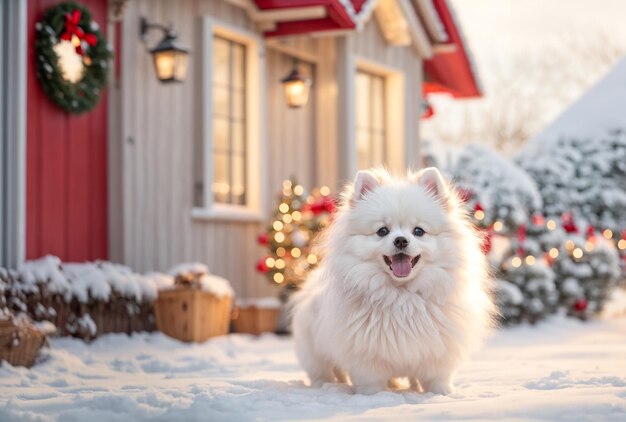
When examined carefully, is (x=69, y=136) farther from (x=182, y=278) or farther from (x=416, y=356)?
(x=416, y=356)

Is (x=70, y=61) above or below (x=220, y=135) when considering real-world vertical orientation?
above

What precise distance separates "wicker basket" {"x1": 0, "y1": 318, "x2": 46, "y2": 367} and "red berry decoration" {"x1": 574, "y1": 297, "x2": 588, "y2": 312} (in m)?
7.02

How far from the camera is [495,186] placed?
448 inches

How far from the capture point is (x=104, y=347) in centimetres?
781

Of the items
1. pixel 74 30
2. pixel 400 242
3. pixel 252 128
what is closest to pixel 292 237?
pixel 252 128

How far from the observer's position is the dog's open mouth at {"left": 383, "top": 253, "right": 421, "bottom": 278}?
490 centimetres

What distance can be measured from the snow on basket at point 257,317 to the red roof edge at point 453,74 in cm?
577

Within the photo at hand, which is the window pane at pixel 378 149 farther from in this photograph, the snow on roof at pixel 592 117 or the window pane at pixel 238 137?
the snow on roof at pixel 592 117

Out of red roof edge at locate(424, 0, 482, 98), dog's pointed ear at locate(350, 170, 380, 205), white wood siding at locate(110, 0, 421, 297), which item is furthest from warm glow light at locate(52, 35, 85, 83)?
red roof edge at locate(424, 0, 482, 98)

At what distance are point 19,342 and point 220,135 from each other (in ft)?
15.1

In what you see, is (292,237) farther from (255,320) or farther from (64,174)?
(64,174)

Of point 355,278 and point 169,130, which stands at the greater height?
point 169,130

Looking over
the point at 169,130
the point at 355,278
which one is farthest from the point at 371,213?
the point at 169,130

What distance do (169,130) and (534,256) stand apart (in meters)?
4.58
